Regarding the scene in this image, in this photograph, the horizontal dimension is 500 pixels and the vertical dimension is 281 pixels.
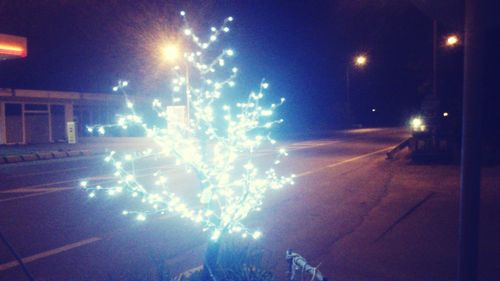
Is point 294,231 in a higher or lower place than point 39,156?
lower

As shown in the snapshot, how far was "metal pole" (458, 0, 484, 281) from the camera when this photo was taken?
2.04m

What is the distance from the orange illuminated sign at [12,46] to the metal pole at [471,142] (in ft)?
60.4

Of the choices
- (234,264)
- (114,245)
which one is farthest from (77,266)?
(234,264)

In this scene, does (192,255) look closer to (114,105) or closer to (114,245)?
(114,245)

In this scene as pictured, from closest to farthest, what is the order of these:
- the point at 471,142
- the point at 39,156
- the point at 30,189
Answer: the point at 471,142 → the point at 30,189 → the point at 39,156

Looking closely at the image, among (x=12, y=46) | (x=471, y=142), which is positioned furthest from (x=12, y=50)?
(x=471, y=142)

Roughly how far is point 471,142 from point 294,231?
4.92 metres

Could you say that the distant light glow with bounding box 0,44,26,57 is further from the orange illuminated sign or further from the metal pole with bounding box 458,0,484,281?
the metal pole with bounding box 458,0,484,281

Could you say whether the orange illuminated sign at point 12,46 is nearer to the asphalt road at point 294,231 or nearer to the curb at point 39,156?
the curb at point 39,156

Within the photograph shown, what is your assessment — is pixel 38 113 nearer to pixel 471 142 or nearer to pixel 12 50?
pixel 12 50

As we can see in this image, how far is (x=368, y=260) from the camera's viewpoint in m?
5.29

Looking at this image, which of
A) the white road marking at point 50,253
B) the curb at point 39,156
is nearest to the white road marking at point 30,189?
the white road marking at point 50,253

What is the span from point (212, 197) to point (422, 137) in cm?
1412

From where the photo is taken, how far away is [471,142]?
80.8 inches
